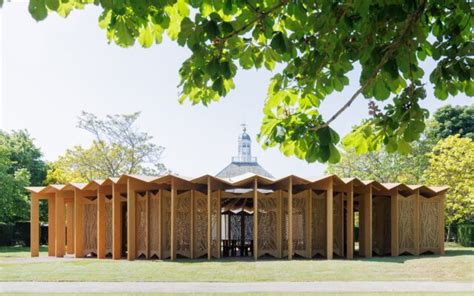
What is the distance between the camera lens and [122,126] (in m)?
36.7

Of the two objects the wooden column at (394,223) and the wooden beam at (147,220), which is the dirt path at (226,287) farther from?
the wooden column at (394,223)

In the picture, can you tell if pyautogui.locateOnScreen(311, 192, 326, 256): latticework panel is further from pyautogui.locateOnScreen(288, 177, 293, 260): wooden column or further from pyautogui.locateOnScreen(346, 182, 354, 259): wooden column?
pyautogui.locateOnScreen(288, 177, 293, 260): wooden column

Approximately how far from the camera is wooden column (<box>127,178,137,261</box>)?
64.3ft

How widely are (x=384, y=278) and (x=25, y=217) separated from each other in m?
25.4

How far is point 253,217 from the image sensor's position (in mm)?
19812

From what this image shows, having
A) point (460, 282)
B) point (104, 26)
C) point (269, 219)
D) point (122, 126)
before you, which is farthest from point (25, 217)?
point (104, 26)

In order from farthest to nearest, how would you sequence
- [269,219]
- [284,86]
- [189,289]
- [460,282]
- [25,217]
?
[25,217], [269,219], [460,282], [189,289], [284,86]

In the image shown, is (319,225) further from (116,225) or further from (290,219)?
(116,225)

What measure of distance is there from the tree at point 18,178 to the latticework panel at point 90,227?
1093cm

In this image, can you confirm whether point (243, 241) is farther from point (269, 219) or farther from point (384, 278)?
point (384, 278)

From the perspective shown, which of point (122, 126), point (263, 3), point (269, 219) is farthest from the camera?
point (122, 126)

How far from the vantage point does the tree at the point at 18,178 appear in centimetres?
3161

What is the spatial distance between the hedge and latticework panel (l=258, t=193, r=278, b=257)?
14418 millimetres

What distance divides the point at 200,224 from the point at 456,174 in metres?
17.8
